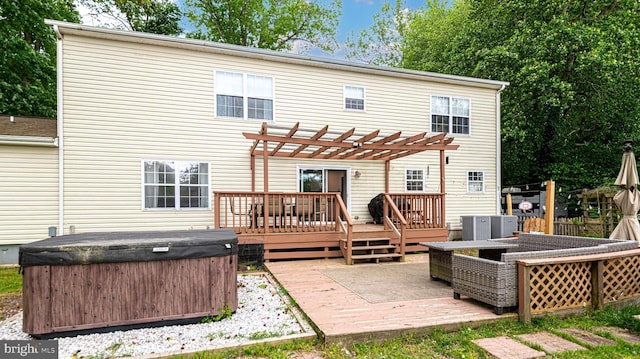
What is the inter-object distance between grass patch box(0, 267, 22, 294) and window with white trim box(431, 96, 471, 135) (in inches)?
427

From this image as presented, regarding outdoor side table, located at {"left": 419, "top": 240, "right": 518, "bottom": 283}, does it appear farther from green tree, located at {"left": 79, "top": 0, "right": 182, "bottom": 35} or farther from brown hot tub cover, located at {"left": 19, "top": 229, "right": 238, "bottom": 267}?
green tree, located at {"left": 79, "top": 0, "right": 182, "bottom": 35}

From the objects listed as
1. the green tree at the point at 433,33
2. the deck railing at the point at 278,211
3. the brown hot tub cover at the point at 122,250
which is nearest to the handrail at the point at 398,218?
the deck railing at the point at 278,211

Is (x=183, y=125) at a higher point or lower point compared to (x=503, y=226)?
higher

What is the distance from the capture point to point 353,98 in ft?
32.6

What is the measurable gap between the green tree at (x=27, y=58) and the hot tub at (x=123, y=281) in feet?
42.4

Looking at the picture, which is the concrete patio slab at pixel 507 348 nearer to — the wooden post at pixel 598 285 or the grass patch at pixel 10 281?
the wooden post at pixel 598 285

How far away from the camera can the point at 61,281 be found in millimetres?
3521

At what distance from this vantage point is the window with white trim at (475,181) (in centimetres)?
1093

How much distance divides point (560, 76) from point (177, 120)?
15882 mm

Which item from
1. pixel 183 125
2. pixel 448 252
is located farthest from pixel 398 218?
pixel 183 125

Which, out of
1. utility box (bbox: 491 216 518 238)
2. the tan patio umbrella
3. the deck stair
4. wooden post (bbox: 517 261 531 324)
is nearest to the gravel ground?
wooden post (bbox: 517 261 531 324)

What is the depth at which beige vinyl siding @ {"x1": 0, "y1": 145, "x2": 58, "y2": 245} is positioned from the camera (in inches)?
277

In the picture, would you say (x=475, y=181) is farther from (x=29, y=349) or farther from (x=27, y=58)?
(x=27, y=58)

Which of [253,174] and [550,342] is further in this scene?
[253,174]
